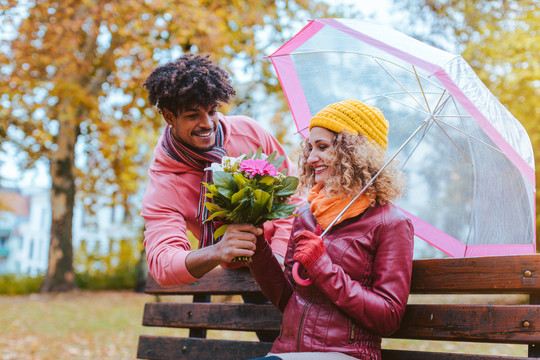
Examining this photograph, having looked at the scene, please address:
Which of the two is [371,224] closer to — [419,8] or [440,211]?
[440,211]

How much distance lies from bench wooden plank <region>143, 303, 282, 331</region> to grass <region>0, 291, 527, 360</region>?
4.52 meters

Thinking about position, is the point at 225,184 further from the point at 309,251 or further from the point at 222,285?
the point at 222,285

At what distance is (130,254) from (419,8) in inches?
531

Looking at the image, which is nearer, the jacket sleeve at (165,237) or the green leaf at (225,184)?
the green leaf at (225,184)

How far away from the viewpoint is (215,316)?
3.56 meters

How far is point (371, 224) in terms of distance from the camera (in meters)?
2.47

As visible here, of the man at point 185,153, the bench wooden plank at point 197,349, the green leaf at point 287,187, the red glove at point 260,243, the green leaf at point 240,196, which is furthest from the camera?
the bench wooden plank at point 197,349

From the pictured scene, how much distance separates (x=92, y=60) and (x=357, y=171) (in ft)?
42.7

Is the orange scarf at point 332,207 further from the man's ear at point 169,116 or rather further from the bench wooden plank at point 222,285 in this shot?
the man's ear at point 169,116

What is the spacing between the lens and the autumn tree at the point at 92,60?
420 inches

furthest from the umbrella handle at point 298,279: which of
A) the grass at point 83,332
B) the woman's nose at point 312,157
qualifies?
the grass at point 83,332

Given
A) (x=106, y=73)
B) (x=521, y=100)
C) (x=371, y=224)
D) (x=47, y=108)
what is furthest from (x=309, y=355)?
(x=106, y=73)

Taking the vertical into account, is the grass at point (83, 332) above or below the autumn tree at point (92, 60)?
below

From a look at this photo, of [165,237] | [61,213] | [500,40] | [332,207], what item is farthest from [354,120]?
[61,213]
